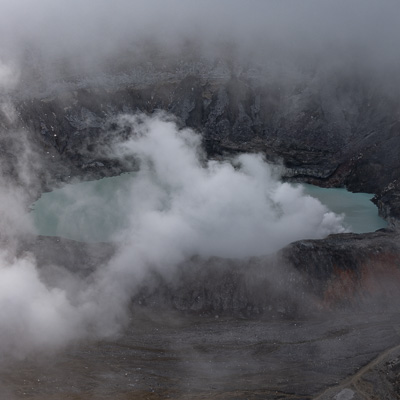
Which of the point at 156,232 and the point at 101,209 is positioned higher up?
the point at 101,209

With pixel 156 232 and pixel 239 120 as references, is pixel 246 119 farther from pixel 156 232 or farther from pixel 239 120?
pixel 156 232

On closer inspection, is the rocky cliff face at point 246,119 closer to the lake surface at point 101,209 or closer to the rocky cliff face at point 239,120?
the rocky cliff face at point 239,120

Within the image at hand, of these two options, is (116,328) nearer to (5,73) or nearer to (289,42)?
(5,73)

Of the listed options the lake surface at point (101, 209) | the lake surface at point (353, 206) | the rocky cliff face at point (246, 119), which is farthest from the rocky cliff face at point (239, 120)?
the lake surface at point (101, 209)

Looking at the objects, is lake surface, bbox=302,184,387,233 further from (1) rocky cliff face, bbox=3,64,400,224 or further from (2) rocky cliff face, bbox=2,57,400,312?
(1) rocky cliff face, bbox=3,64,400,224

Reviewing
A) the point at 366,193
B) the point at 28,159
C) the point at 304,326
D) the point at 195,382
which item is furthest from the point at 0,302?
the point at 366,193

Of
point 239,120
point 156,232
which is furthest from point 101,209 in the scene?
point 239,120

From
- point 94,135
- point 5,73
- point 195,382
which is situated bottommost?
point 195,382

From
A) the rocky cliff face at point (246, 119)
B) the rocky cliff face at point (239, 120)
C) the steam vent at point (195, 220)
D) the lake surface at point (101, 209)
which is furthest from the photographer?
the rocky cliff face at point (246, 119)
